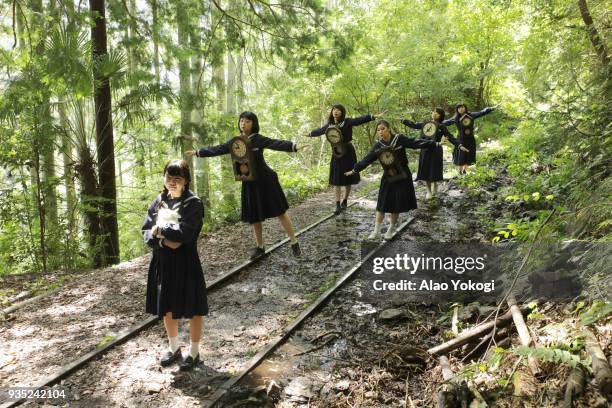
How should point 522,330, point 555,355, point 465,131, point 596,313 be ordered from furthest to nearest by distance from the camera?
point 465,131, point 522,330, point 596,313, point 555,355

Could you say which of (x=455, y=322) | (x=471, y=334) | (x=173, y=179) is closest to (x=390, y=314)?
(x=455, y=322)

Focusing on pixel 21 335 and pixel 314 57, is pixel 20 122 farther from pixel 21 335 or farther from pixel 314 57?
pixel 314 57

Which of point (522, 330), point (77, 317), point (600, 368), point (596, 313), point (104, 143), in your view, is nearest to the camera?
point (600, 368)

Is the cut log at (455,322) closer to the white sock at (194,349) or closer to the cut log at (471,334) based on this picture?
the cut log at (471,334)

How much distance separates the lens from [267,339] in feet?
16.0

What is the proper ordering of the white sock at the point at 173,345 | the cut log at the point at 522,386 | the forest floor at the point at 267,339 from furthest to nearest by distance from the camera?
1. the white sock at the point at 173,345
2. the forest floor at the point at 267,339
3. the cut log at the point at 522,386

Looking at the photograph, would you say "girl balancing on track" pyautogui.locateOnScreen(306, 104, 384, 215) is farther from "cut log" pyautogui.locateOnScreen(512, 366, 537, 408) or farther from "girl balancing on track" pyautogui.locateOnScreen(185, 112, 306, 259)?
"cut log" pyautogui.locateOnScreen(512, 366, 537, 408)

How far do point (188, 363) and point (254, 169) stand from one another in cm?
336

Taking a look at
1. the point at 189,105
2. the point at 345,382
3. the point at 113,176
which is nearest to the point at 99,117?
the point at 113,176

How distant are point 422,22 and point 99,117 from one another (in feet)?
48.8

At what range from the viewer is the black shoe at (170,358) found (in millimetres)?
4387

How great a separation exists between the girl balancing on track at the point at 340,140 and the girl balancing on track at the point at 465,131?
4.04m

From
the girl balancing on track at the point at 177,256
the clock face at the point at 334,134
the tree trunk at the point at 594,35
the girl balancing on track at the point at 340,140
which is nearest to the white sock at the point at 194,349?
the girl balancing on track at the point at 177,256

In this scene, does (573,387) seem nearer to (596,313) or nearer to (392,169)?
(596,313)
